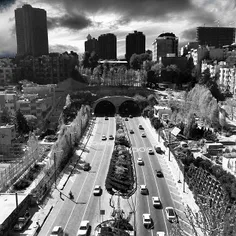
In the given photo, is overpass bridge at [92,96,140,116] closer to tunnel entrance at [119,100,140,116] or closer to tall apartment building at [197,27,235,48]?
tunnel entrance at [119,100,140,116]

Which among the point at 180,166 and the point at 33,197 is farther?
the point at 180,166

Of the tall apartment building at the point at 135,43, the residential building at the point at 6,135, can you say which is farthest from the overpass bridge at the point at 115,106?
the tall apartment building at the point at 135,43

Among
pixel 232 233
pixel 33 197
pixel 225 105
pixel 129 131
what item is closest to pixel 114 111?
pixel 129 131

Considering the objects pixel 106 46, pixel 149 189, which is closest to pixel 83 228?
pixel 149 189

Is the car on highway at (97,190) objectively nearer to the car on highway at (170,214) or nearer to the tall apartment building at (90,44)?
the car on highway at (170,214)

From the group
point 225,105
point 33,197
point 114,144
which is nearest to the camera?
point 33,197

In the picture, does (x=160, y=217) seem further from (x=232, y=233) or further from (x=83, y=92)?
(x=83, y=92)
